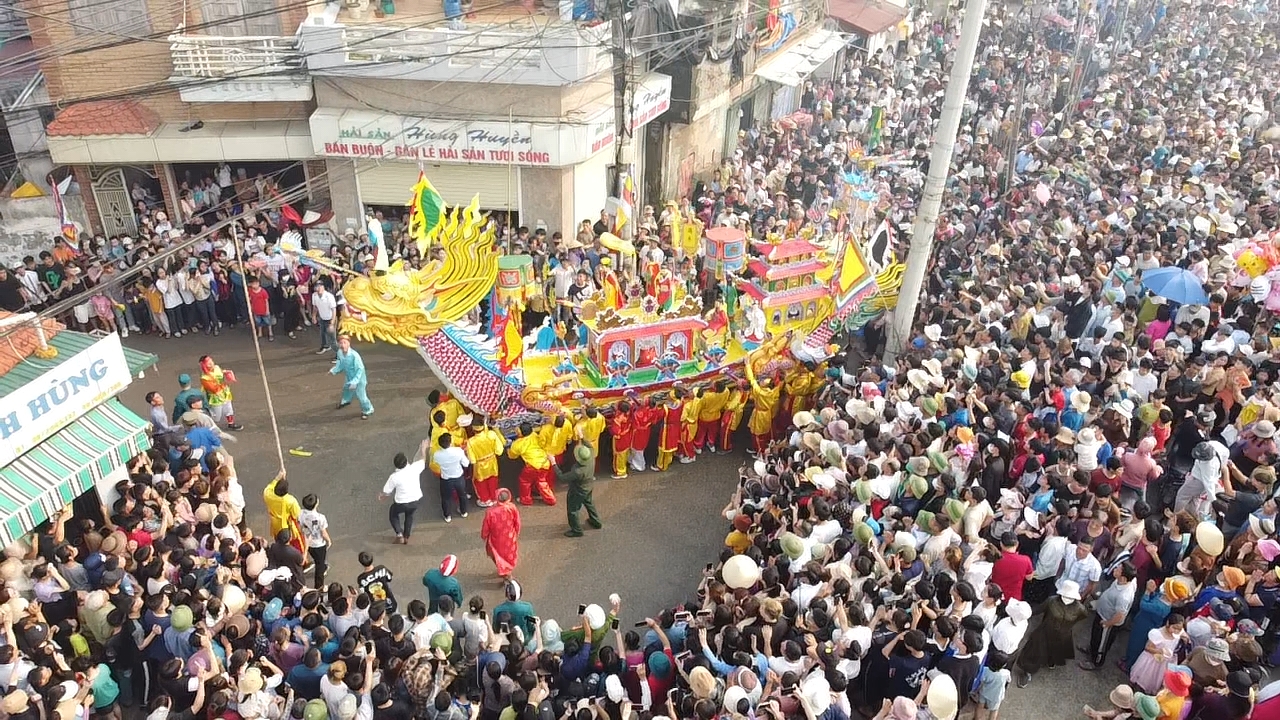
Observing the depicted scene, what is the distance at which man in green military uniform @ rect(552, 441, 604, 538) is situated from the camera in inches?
378

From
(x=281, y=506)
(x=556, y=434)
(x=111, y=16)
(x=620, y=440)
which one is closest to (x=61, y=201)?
(x=111, y=16)

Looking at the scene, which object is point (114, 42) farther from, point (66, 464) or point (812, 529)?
point (812, 529)

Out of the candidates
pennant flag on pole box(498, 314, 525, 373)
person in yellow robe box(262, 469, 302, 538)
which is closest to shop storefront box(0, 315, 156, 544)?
person in yellow robe box(262, 469, 302, 538)

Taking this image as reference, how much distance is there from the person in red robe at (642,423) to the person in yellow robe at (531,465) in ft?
3.31

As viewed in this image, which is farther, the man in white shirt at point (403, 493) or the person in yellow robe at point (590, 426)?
the person in yellow robe at point (590, 426)

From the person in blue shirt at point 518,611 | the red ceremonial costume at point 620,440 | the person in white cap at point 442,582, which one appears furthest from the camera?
the red ceremonial costume at point 620,440

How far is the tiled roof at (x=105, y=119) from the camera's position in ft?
48.0

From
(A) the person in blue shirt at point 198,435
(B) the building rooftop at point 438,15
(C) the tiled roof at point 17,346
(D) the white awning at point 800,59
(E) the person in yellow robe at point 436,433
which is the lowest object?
(E) the person in yellow robe at point 436,433

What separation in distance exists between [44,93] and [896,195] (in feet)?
46.2

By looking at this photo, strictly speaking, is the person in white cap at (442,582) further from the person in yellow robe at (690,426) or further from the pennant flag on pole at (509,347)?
the person in yellow robe at (690,426)

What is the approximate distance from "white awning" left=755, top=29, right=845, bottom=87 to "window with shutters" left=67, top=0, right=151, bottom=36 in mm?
12088

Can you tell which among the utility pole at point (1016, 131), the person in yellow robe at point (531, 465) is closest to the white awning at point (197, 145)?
the person in yellow robe at point (531, 465)

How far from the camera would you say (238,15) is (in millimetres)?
14859

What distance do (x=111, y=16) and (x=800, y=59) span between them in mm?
14091
